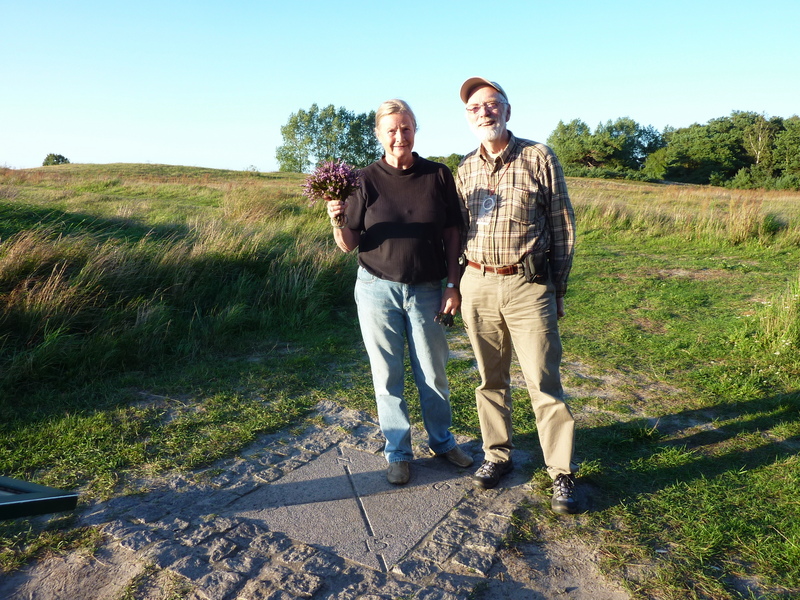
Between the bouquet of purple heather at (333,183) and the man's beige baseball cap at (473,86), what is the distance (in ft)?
2.48

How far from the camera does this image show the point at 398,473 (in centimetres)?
356

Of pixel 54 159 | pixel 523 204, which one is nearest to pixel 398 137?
pixel 523 204

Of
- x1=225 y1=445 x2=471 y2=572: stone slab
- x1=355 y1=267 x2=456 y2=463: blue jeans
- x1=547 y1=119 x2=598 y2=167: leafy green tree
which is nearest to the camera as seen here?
x1=225 y1=445 x2=471 y2=572: stone slab

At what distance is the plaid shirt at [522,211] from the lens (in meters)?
3.23

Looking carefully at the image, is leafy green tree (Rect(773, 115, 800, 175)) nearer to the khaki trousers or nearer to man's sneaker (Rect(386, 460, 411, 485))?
the khaki trousers

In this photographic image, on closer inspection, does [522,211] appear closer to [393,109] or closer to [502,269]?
[502,269]

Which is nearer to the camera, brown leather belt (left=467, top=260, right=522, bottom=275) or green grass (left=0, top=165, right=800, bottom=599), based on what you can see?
green grass (left=0, top=165, right=800, bottom=599)

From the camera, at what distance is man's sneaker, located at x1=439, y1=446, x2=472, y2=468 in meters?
3.76

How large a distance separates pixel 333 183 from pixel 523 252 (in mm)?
1117

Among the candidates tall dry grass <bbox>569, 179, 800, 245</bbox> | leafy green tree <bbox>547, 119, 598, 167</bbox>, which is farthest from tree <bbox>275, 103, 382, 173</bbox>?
tall dry grass <bbox>569, 179, 800, 245</bbox>

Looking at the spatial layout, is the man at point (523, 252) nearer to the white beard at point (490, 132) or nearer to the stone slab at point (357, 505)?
the white beard at point (490, 132)

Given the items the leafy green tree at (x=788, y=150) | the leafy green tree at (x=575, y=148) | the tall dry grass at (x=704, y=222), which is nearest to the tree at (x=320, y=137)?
the leafy green tree at (x=575, y=148)

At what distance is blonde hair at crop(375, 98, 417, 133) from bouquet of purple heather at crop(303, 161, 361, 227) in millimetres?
322

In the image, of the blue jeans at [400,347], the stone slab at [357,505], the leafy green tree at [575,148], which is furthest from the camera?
the leafy green tree at [575,148]
